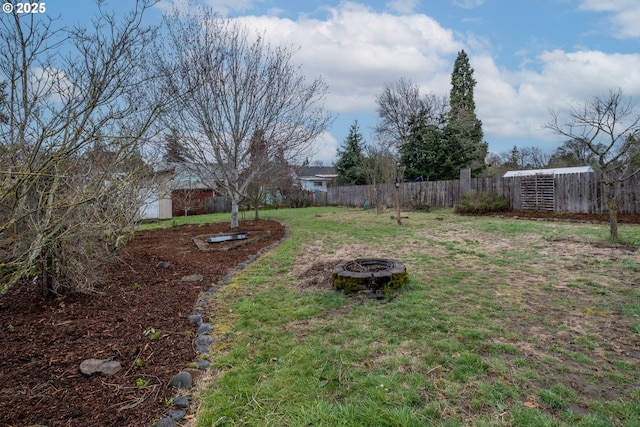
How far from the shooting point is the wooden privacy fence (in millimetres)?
10164

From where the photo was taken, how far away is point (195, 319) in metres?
3.35

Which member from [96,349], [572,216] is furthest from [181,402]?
[572,216]

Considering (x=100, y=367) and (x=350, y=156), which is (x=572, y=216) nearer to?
(x=100, y=367)

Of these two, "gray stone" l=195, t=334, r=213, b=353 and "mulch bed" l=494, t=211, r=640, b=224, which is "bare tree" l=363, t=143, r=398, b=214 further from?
"gray stone" l=195, t=334, r=213, b=353

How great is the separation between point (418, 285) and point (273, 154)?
7.00 meters

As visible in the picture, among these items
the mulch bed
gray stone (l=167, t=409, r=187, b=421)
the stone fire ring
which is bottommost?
gray stone (l=167, t=409, r=187, b=421)

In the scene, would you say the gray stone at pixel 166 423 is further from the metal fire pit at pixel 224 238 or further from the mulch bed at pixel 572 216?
the mulch bed at pixel 572 216

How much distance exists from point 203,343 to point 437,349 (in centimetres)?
195

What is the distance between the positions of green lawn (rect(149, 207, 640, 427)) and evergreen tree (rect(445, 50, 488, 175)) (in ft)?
53.8

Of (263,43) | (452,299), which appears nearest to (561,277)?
(452,299)

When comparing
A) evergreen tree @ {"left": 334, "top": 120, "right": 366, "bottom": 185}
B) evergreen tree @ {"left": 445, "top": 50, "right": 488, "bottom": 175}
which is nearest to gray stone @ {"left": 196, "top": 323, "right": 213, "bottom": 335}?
evergreen tree @ {"left": 445, "top": 50, "right": 488, "bottom": 175}

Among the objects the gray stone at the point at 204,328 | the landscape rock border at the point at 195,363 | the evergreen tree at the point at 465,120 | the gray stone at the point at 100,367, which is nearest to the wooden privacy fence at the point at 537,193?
Answer: the evergreen tree at the point at 465,120

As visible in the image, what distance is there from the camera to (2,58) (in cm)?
266

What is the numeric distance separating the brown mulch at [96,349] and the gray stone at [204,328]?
76 millimetres
